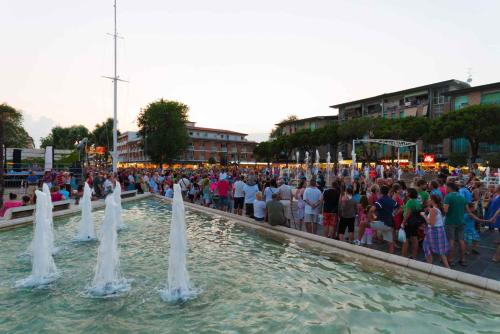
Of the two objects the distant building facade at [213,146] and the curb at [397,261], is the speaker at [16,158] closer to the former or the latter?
the curb at [397,261]

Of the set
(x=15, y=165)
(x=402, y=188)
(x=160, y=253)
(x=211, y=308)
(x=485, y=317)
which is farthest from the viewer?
(x=15, y=165)

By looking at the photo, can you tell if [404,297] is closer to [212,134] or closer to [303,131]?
[303,131]

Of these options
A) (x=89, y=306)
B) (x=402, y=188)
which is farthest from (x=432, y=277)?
(x=89, y=306)

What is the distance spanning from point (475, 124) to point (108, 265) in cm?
4473

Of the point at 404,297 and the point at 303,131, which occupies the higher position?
the point at 303,131

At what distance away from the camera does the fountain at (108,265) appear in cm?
628

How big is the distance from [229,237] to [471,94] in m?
53.4

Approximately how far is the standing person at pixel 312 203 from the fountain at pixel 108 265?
557cm

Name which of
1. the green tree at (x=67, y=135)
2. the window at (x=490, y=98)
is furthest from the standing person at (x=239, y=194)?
the green tree at (x=67, y=135)

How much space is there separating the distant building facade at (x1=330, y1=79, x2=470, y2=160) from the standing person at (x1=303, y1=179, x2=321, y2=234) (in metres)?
50.3

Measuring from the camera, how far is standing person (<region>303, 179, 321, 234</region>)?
10.1 meters

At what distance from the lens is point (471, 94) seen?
165 ft

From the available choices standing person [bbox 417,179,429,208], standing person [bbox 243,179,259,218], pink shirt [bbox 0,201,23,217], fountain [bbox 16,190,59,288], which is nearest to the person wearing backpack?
standing person [bbox 417,179,429,208]

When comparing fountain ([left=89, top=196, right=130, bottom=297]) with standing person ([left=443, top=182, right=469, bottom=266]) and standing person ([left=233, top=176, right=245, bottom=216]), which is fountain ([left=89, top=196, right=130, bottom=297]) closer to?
standing person ([left=443, top=182, right=469, bottom=266])
